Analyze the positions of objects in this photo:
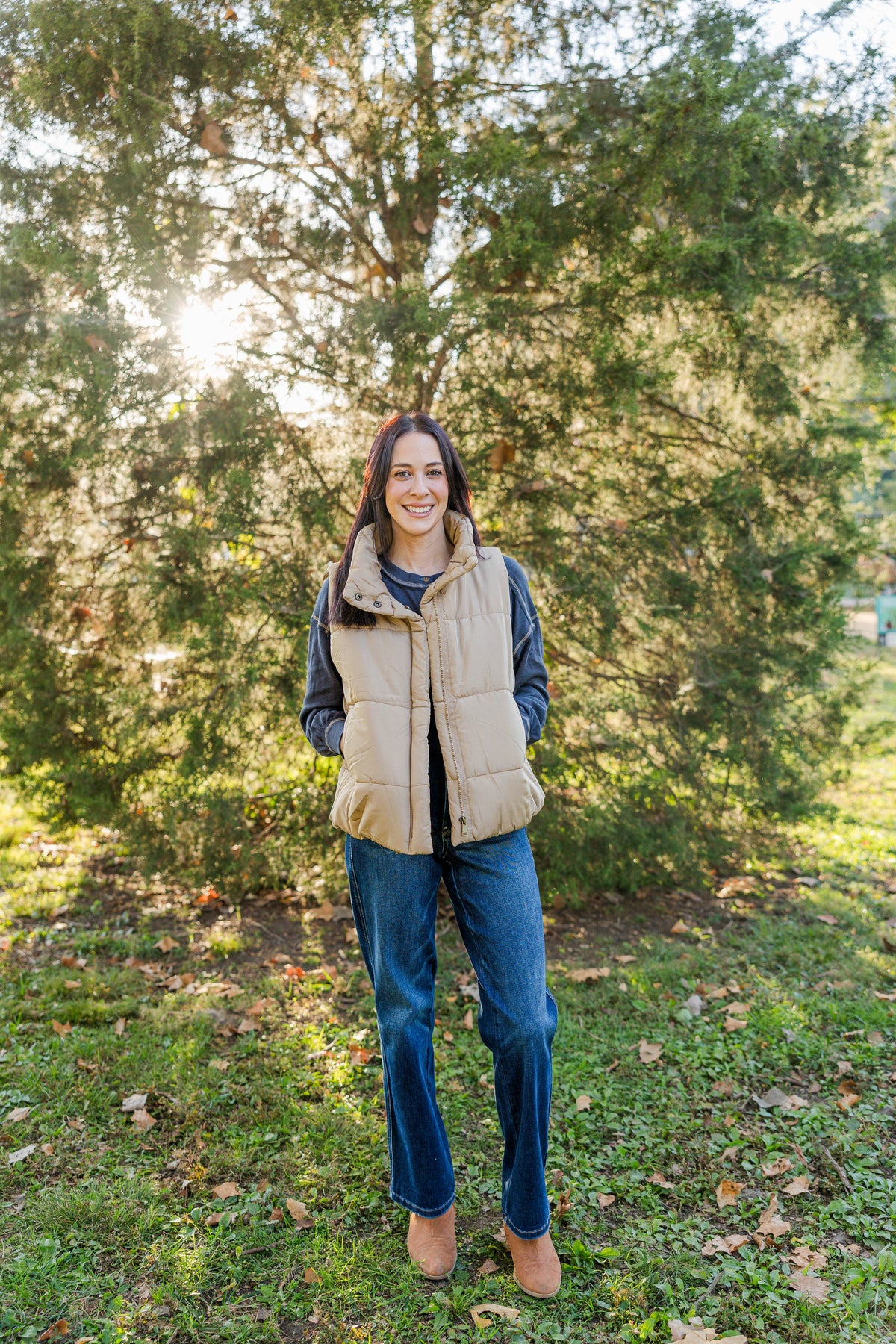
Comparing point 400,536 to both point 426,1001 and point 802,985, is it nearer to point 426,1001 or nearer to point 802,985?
point 426,1001

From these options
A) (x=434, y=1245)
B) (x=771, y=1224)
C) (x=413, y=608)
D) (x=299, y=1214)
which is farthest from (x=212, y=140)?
(x=771, y=1224)

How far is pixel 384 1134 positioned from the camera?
342 centimetres

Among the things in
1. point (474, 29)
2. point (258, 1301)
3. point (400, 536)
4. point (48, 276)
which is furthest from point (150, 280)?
point (258, 1301)

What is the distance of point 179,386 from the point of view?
15.5 feet

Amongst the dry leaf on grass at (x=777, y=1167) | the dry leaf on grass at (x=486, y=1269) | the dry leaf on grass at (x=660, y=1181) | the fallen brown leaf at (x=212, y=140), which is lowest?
the dry leaf on grass at (x=660, y=1181)

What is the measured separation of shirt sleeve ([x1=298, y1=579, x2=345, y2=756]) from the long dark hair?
0.37ft

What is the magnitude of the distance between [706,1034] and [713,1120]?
24.4 inches

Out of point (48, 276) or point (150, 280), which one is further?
point (48, 276)

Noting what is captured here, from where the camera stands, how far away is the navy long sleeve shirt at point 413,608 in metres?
2.66

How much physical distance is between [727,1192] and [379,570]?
2.40m

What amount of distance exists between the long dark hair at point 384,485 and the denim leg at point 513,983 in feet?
2.79

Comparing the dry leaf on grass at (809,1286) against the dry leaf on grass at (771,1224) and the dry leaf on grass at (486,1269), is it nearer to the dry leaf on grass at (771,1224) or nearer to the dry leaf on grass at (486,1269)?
the dry leaf on grass at (771,1224)

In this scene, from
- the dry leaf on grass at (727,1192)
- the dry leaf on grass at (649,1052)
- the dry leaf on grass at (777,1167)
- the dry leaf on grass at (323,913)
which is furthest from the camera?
the dry leaf on grass at (323,913)

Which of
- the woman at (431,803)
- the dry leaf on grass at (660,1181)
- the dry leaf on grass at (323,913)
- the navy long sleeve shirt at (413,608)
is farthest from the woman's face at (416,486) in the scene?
the dry leaf on grass at (323,913)
